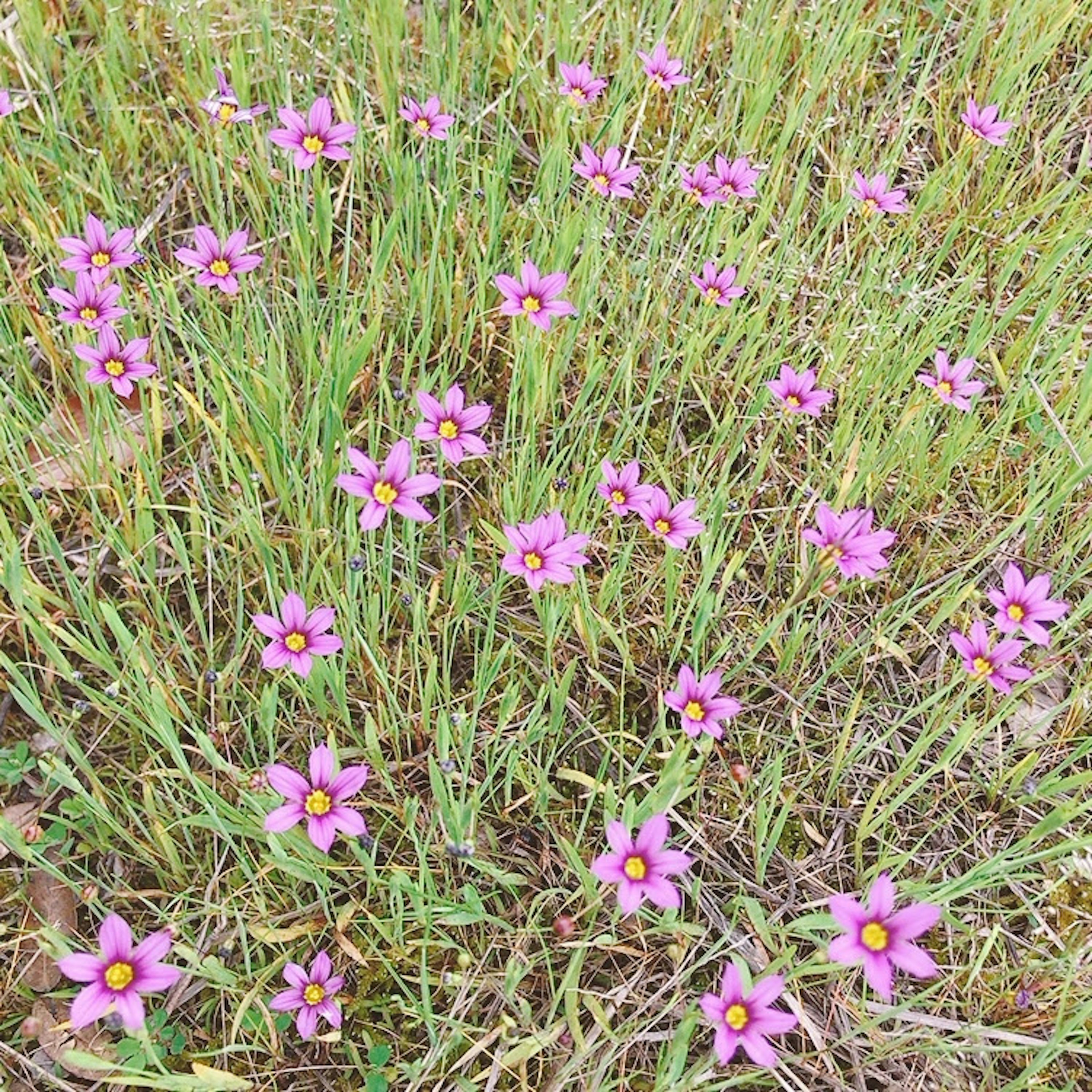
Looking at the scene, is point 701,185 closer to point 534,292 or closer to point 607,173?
point 607,173

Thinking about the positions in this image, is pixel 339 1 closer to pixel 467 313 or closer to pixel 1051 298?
pixel 467 313

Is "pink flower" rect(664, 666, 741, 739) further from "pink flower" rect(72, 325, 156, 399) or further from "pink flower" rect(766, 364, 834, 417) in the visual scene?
"pink flower" rect(72, 325, 156, 399)

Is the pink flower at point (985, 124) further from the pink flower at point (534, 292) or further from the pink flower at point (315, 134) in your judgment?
the pink flower at point (315, 134)

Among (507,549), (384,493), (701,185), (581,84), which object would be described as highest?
(581,84)

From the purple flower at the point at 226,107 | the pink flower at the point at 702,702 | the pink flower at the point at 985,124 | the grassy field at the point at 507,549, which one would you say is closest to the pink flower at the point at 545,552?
the grassy field at the point at 507,549

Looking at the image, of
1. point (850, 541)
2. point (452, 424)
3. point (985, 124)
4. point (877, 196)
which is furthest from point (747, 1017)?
point (985, 124)

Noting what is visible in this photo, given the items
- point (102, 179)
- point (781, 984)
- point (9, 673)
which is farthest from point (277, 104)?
point (781, 984)
